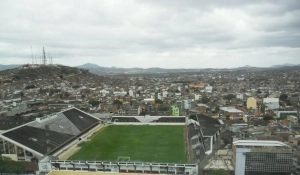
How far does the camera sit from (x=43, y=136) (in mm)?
27125

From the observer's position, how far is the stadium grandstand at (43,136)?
80.0ft

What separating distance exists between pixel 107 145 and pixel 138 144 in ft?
11.9

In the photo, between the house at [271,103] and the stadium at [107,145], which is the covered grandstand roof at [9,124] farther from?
the house at [271,103]

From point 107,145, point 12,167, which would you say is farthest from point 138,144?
point 12,167

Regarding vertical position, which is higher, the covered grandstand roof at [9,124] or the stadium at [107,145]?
the covered grandstand roof at [9,124]

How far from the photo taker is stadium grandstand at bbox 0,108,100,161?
80.0ft

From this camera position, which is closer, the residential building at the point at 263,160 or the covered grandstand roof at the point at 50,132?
the residential building at the point at 263,160

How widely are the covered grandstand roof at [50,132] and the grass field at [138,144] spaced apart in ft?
7.41

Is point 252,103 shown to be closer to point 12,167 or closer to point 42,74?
point 12,167

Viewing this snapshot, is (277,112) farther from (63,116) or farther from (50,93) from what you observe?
(50,93)

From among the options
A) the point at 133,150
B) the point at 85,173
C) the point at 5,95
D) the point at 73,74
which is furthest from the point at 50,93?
the point at 85,173

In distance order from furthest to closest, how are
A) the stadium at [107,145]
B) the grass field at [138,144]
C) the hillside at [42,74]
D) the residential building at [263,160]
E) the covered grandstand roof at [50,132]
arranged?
the hillside at [42,74] < the grass field at [138,144] < the covered grandstand roof at [50,132] < the stadium at [107,145] < the residential building at [263,160]

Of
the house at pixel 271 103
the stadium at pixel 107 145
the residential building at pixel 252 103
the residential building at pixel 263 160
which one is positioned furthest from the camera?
the residential building at pixel 252 103

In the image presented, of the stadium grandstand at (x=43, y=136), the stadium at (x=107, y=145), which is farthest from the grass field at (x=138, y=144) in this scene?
the stadium grandstand at (x=43, y=136)
